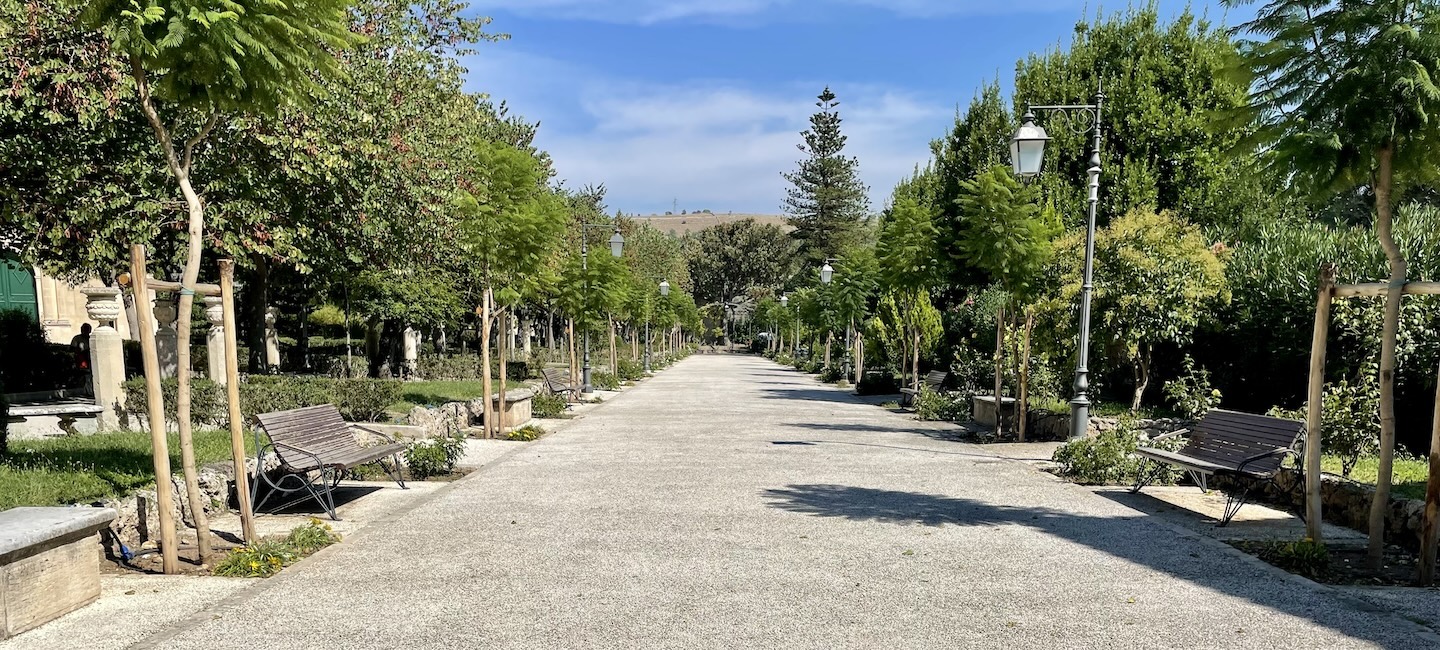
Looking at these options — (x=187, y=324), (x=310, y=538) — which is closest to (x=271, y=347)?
(x=310, y=538)

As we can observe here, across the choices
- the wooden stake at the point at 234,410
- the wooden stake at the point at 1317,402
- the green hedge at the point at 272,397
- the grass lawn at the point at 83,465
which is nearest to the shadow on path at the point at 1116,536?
the wooden stake at the point at 1317,402

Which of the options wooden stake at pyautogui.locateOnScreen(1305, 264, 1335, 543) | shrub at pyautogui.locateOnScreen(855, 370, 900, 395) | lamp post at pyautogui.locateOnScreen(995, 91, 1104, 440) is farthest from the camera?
shrub at pyautogui.locateOnScreen(855, 370, 900, 395)

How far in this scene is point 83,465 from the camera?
7.02 meters

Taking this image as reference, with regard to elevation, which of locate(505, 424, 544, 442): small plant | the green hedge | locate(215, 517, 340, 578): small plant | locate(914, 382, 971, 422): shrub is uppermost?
the green hedge

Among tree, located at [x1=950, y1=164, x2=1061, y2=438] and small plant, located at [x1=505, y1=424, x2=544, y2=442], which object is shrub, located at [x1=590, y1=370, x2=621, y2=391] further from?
tree, located at [x1=950, y1=164, x2=1061, y2=438]

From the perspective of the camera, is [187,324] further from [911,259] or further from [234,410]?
[911,259]

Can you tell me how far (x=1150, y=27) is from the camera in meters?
20.4

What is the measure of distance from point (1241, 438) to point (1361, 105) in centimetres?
349

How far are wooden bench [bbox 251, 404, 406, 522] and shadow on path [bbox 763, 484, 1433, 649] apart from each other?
3887mm

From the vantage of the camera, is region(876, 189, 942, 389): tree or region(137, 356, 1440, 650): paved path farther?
region(876, 189, 942, 389): tree

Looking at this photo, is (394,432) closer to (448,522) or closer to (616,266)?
(448,522)

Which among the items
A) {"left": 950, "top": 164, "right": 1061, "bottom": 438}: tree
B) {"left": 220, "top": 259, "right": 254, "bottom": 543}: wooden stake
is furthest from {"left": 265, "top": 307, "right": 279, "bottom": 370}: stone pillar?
{"left": 950, "top": 164, "right": 1061, "bottom": 438}: tree

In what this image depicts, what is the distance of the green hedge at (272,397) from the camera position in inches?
437

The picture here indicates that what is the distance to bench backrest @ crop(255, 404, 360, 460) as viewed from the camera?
23.5ft
